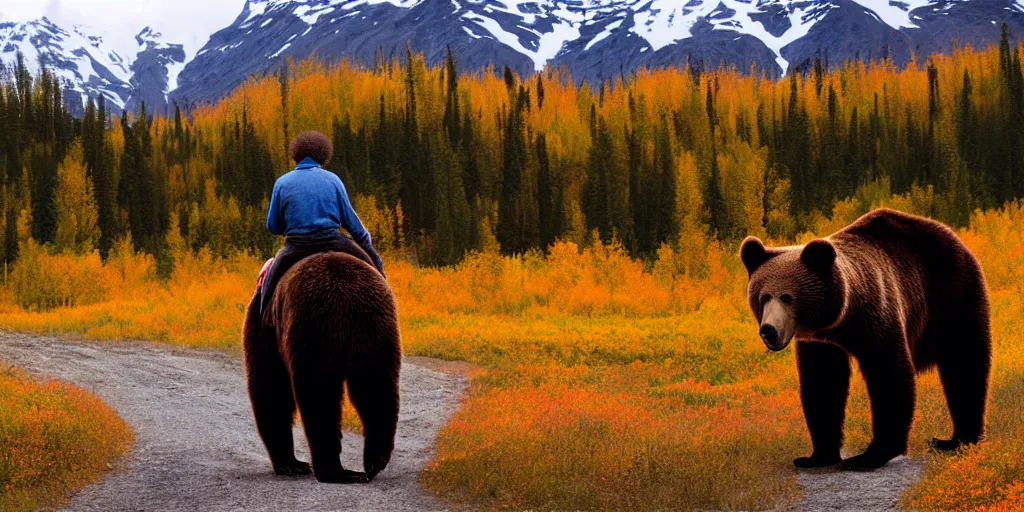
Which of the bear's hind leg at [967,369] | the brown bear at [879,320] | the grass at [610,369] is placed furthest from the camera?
the grass at [610,369]

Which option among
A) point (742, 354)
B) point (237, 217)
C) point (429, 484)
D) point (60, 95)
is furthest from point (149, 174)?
point (429, 484)

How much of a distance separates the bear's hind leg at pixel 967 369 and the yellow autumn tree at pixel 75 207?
4974cm

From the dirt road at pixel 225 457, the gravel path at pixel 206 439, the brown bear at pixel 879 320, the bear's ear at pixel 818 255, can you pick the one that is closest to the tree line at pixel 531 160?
the gravel path at pixel 206 439

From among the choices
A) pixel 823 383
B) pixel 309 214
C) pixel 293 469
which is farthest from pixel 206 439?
pixel 823 383

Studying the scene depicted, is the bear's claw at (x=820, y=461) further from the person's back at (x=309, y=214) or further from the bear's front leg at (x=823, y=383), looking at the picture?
the person's back at (x=309, y=214)

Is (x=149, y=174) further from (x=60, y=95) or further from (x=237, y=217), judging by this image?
(x=60, y=95)

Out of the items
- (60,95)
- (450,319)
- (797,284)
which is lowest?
(450,319)

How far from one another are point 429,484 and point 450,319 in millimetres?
21529

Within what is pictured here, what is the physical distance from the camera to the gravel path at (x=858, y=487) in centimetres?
745

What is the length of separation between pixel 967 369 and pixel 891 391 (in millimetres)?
1405

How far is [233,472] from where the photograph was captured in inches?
372

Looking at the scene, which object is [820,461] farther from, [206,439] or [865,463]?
[206,439]

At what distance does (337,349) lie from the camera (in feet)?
25.9

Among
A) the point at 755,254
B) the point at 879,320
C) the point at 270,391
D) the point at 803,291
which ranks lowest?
the point at 270,391
